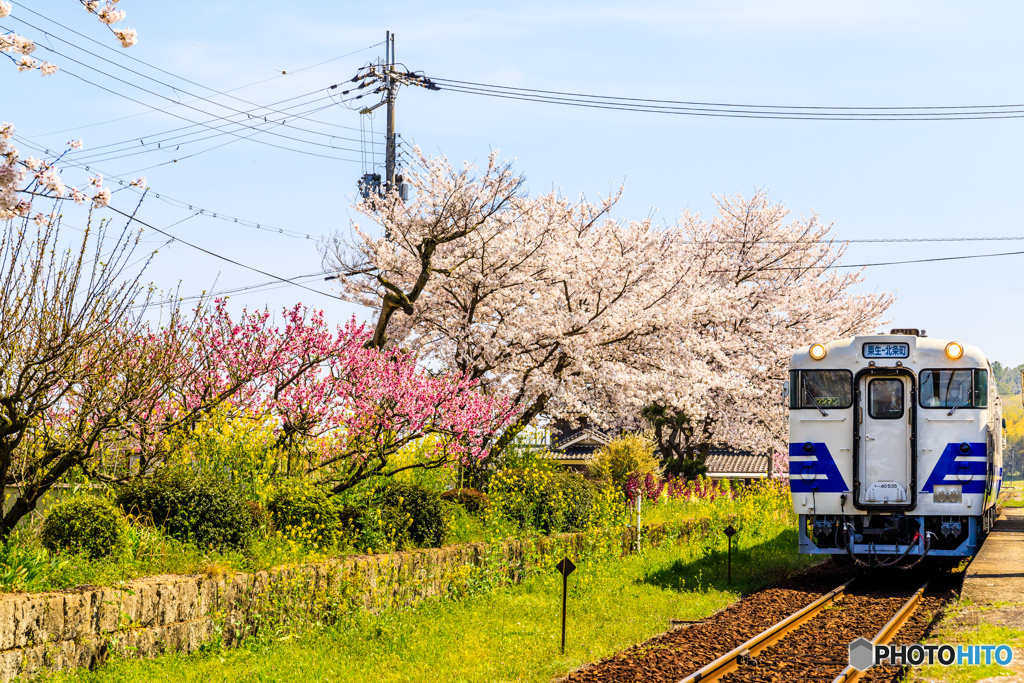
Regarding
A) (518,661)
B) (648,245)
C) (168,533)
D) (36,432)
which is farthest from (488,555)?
(648,245)

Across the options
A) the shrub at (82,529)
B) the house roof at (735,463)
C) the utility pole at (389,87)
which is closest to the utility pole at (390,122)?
the utility pole at (389,87)

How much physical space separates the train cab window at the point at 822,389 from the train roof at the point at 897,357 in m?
0.12

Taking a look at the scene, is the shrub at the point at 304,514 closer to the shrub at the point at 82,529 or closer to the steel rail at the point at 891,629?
the shrub at the point at 82,529

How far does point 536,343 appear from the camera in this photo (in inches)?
839

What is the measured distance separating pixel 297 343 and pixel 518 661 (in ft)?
20.6

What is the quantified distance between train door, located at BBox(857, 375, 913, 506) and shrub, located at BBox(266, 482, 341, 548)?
8296 millimetres

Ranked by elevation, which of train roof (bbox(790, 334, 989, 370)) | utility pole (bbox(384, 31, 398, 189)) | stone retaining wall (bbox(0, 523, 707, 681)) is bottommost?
stone retaining wall (bbox(0, 523, 707, 681))

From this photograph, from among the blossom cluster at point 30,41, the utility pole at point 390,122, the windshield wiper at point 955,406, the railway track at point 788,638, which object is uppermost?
the utility pole at point 390,122

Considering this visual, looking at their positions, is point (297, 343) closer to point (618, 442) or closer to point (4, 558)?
point (4, 558)

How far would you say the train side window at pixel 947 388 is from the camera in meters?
14.3

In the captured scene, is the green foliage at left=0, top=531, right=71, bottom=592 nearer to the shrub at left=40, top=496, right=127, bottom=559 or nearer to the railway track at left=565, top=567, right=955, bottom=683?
the shrub at left=40, top=496, right=127, bottom=559

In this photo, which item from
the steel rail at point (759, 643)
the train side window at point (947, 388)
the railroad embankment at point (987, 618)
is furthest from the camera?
the train side window at point (947, 388)

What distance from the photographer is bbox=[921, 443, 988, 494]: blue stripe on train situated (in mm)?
14039

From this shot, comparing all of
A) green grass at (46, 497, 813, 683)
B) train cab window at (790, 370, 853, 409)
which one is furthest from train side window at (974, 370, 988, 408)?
green grass at (46, 497, 813, 683)
